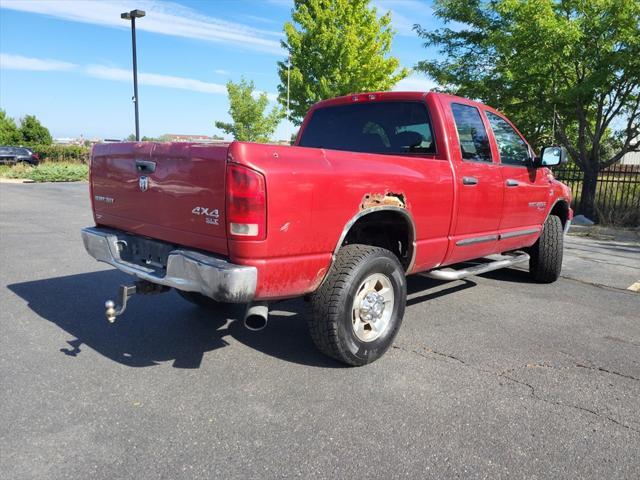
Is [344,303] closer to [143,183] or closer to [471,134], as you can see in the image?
[143,183]

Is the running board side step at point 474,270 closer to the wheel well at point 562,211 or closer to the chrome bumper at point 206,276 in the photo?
the wheel well at point 562,211

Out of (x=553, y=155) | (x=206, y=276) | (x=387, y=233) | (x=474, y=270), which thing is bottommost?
(x=474, y=270)

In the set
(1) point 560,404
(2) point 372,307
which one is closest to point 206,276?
(2) point 372,307

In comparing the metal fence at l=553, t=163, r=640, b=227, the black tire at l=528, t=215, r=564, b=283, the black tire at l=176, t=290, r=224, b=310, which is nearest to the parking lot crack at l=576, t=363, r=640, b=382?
the black tire at l=528, t=215, r=564, b=283

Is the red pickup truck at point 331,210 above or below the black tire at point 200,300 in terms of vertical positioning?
above

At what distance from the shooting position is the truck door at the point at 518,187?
16.0 ft

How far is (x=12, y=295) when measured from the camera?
16.7ft

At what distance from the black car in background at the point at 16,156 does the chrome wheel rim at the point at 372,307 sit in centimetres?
3284

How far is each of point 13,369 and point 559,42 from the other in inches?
428

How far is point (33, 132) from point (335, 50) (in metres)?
32.9

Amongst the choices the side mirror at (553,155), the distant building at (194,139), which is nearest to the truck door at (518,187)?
the side mirror at (553,155)

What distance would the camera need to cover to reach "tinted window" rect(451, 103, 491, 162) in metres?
4.39

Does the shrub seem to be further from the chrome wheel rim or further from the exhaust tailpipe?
the exhaust tailpipe

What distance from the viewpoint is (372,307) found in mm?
3576
